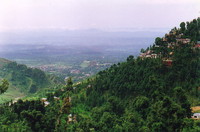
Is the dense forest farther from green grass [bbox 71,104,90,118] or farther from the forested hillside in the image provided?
the forested hillside

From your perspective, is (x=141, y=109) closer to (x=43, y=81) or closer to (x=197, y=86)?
(x=197, y=86)

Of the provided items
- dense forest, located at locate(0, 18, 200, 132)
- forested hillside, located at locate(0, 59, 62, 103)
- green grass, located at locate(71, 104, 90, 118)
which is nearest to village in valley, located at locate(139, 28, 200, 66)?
dense forest, located at locate(0, 18, 200, 132)

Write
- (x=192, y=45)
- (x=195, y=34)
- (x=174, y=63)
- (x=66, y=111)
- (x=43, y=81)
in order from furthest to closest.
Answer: (x=43, y=81)
(x=195, y=34)
(x=192, y=45)
(x=174, y=63)
(x=66, y=111)

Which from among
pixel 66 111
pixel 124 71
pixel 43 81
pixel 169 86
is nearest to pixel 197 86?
pixel 169 86

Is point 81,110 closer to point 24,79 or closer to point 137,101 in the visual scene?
point 137,101

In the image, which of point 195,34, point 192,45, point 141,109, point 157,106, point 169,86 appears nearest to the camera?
point 157,106

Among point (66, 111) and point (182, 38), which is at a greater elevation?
point (182, 38)
